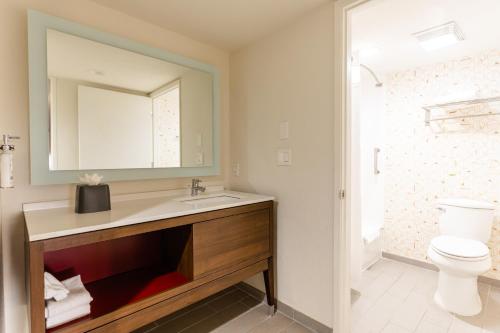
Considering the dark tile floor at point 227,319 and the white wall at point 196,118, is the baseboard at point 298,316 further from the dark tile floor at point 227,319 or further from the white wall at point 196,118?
the white wall at point 196,118

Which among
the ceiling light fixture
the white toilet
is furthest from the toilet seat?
the ceiling light fixture

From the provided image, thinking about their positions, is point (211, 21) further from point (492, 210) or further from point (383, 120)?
point (492, 210)

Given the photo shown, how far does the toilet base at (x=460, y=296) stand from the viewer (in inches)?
72.8

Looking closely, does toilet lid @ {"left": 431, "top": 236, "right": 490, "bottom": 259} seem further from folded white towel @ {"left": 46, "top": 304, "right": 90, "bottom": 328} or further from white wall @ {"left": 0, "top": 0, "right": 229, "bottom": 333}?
white wall @ {"left": 0, "top": 0, "right": 229, "bottom": 333}

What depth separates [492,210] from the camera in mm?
2129

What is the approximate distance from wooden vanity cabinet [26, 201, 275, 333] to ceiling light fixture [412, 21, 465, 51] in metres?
1.77

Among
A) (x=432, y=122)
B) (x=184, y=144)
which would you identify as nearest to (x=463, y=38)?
(x=432, y=122)

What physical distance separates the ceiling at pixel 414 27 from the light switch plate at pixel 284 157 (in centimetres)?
96

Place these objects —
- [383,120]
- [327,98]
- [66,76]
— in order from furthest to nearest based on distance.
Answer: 1. [383,120]
2. [327,98]
3. [66,76]

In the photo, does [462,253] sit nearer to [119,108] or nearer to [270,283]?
[270,283]

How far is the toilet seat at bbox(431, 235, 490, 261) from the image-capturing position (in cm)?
184

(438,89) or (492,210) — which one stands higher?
(438,89)

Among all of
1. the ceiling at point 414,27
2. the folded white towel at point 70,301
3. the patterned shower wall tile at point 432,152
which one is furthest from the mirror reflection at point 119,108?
the patterned shower wall tile at point 432,152

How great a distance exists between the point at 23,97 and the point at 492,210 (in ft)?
11.3
